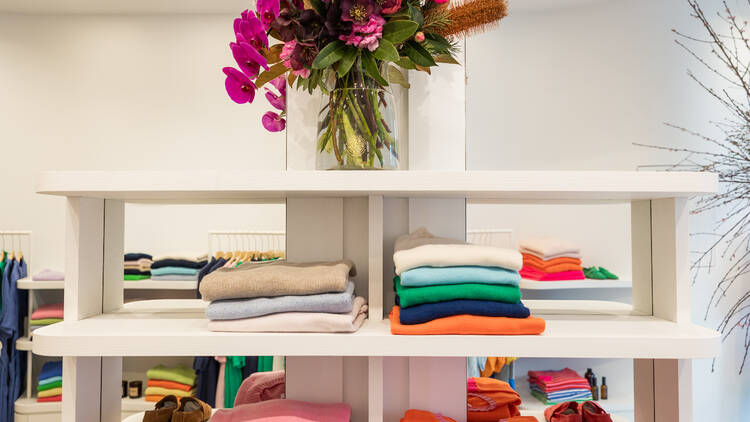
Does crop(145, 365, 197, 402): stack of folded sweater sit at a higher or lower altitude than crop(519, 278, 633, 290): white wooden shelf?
lower

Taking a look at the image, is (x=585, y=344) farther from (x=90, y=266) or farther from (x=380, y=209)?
(x=90, y=266)

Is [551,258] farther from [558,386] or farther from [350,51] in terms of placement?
[350,51]

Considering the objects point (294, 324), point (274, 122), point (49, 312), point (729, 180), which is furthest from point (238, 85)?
point (729, 180)

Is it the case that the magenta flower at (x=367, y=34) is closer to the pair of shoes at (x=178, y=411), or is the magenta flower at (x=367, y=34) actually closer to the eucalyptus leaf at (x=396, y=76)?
the eucalyptus leaf at (x=396, y=76)

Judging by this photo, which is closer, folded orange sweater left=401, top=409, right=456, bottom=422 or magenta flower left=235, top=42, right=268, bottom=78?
magenta flower left=235, top=42, right=268, bottom=78

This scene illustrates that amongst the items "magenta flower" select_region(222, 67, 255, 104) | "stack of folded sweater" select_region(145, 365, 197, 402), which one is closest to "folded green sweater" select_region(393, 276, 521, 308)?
"magenta flower" select_region(222, 67, 255, 104)

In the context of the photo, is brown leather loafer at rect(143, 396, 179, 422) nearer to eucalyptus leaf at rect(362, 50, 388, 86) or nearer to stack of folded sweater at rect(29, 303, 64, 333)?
stack of folded sweater at rect(29, 303, 64, 333)

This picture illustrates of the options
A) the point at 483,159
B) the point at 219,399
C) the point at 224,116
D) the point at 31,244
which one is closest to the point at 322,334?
the point at 219,399

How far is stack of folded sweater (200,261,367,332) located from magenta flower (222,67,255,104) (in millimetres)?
320

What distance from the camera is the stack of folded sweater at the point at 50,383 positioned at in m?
1.26

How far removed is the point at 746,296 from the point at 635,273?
1.32m

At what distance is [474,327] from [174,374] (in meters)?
0.69

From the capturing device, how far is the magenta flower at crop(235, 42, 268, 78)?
0.76 meters

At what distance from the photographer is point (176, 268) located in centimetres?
112
